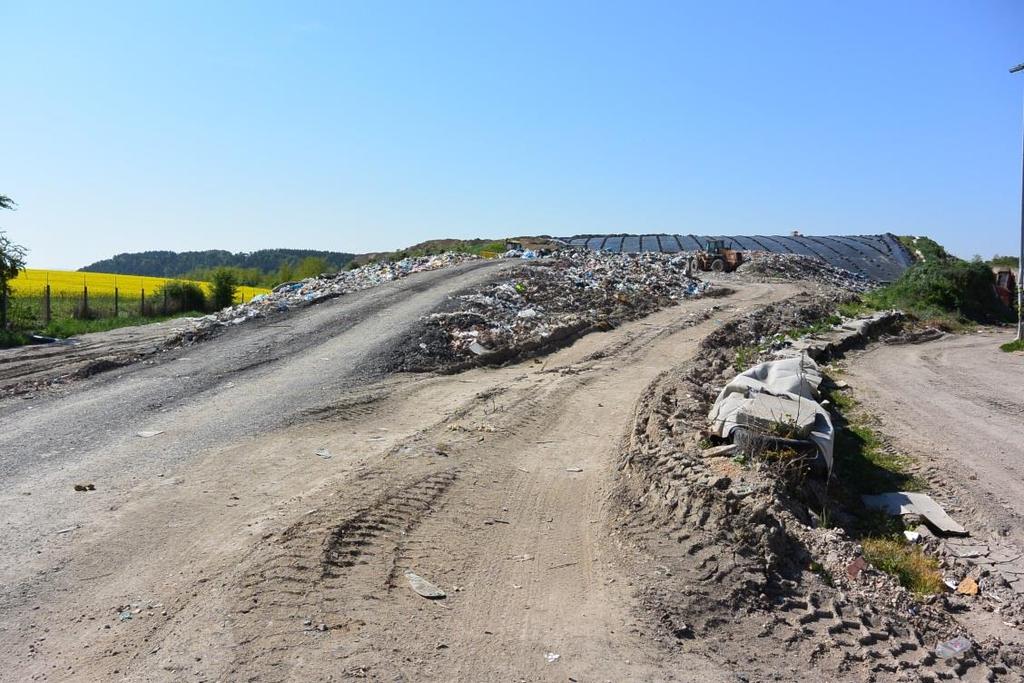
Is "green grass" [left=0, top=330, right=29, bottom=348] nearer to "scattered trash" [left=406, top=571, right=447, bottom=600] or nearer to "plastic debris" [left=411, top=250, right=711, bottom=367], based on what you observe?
"plastic debris" [left=411, top=250, right=711, bottom=367]

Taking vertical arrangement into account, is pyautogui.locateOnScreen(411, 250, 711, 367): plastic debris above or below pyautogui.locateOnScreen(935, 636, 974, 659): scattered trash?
above

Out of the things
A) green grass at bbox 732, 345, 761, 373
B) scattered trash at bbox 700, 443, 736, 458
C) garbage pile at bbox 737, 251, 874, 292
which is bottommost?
scattered trash at bbox 700, 443, 736, 458

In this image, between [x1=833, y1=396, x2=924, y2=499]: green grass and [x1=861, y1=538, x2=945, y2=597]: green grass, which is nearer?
[x1=861, y1=538, x2=945, y2=597]: green grass

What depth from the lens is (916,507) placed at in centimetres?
727

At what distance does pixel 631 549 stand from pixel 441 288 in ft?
40.5

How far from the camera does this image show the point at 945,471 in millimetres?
8172

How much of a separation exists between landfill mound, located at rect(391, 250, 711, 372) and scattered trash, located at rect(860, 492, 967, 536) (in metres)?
6.05

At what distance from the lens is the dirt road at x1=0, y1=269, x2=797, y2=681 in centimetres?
409

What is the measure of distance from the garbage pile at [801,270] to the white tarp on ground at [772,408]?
64.3ft

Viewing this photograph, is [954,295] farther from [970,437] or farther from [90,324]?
[90,324]

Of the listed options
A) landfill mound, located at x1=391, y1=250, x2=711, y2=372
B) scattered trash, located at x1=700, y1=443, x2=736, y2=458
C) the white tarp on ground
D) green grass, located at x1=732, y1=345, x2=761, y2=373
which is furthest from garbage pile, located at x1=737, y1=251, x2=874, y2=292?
scattered trash, located at x1=700, y1=443, x2=736, y2=458

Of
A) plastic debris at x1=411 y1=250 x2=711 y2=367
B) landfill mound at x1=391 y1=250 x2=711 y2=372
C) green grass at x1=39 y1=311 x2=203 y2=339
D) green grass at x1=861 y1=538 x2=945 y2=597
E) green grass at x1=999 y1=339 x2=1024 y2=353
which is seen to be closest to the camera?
green grass at x1=861 y1=538 x2=945 y2=597

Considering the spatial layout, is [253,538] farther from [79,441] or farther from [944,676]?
[944,676]

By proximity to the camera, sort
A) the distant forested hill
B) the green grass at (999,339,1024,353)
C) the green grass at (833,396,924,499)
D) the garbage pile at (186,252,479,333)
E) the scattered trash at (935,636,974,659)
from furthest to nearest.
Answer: the distant forested hill, the green grass at (999,339,1024,353), the garbage pile at (186,252,479,333), the green grass at (833,396,924,499), the scattered trash at (935,636,974,659)
